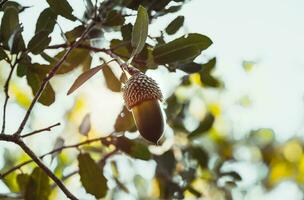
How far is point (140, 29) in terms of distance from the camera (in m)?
1.09

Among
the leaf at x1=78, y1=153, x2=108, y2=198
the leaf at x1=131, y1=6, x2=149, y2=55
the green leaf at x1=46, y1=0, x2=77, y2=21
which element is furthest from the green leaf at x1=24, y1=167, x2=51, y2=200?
the leaf at x1=131, y1=6, x2=149, y2=55

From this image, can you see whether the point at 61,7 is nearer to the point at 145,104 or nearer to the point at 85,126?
the point at 145,104

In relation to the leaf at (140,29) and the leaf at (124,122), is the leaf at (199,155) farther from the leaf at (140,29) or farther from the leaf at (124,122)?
the leaf at (140,29)

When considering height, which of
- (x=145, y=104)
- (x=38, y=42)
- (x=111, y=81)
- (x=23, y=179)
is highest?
(x=38, y=42)

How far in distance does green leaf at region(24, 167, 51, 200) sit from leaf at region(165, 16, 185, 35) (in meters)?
0.58

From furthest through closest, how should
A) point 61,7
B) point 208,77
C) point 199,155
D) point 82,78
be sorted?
point 199,155 → point 208,77 → point 61,7 → point 82,78

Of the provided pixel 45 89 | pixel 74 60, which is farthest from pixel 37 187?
pixel 74 60

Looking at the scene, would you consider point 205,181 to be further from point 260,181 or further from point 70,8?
point 70,8

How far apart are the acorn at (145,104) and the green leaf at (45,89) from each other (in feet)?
1.03

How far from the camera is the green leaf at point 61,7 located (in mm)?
1341

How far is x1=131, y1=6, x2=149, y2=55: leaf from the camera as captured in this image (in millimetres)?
1066

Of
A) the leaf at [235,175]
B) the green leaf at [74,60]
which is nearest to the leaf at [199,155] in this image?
the leaf at [235,175]

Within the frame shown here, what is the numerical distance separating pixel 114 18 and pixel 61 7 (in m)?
0.15

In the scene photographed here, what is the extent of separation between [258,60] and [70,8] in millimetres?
2005
